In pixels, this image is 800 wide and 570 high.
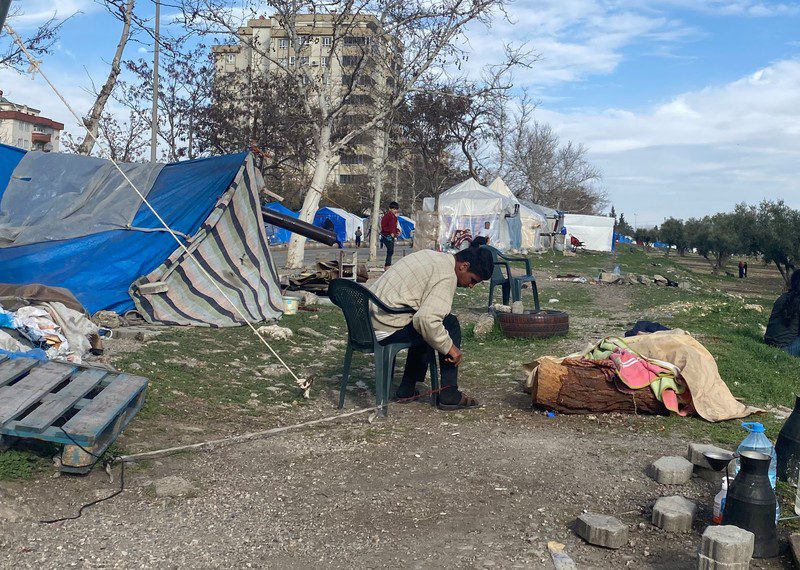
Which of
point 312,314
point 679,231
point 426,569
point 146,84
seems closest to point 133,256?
point 312,314

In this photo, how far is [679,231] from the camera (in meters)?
89.5

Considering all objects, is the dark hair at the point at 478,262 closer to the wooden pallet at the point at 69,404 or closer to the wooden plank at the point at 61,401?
the wooden pallet at the point at 69,404

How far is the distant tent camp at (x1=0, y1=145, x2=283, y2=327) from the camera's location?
962cm

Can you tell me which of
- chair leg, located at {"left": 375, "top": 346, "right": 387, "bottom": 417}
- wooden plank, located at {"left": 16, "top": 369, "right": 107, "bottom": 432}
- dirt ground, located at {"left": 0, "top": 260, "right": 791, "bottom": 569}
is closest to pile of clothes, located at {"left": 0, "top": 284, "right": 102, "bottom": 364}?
wooden plank, located at {"left": 16, "top": 369, "right": 107, "bottom": 432}

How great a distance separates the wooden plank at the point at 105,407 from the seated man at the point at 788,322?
778 centimetres

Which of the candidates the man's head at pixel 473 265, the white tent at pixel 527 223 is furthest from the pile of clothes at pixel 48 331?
the white tent at pixel 527 223

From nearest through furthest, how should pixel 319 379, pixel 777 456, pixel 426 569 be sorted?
pixel 426 569 < pixel 777 456 < pixel 319 379

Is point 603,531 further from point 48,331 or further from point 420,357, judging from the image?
point 48,331

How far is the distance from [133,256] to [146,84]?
62.1 ft

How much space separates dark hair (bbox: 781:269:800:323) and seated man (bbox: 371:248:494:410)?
5557 mm

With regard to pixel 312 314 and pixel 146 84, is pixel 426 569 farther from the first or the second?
pixel 146 84

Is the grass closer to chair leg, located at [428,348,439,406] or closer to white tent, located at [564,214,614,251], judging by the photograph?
chair leg, located at [428,348,439,406]

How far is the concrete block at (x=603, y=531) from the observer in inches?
139

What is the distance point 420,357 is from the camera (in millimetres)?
6293
